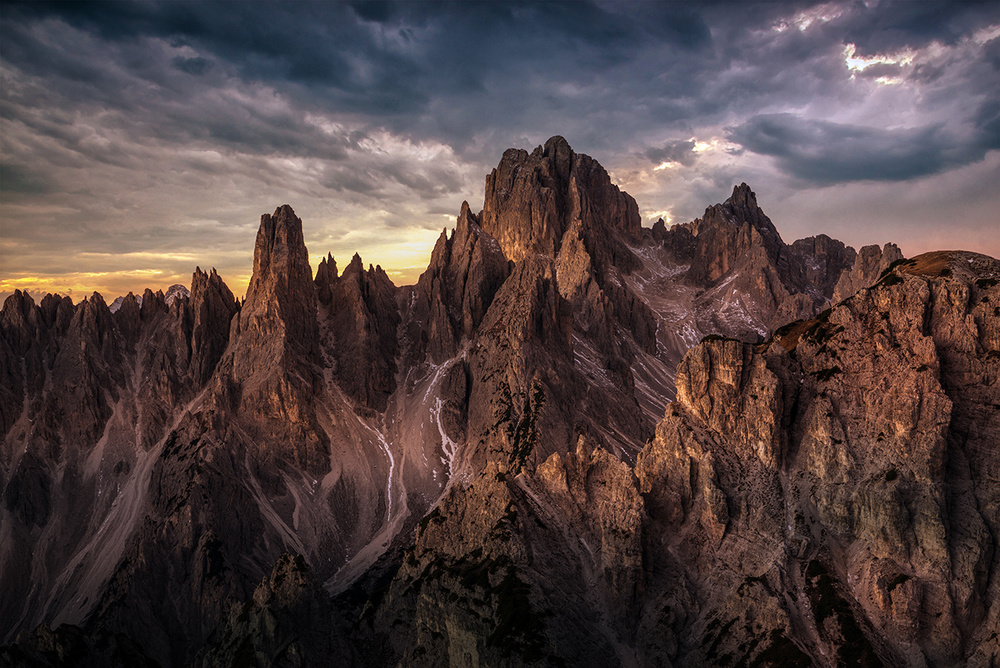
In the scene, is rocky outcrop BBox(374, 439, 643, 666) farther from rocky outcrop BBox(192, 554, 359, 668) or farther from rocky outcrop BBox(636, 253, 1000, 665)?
rocky outcrop BBox(192, 554, 359, 668)

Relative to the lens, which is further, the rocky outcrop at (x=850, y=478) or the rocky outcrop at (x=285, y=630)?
the rocky outcrop at (x=285, y=630)

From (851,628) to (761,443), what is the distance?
26662mm

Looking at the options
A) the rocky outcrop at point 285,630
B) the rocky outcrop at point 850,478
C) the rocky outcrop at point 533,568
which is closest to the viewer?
the rocky outcrop at point 850,478

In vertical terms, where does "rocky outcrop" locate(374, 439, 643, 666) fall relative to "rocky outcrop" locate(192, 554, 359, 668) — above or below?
above

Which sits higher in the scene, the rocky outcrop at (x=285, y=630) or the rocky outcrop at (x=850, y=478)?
the rocky outcrop at (x=850, y=478)

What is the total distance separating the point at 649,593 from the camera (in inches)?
3890

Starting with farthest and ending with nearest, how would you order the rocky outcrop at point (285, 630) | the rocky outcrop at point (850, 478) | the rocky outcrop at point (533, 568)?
the rocky outcrop at point (285, 630)
the rocky outcrop at point (533, 568)
the rocky outcrop at point (850, 478)

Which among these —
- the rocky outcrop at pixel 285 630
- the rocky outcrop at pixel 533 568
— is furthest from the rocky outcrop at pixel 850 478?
the rocky outcrop at pixel 285 630

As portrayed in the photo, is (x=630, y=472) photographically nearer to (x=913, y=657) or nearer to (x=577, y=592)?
(x=577, y=592)

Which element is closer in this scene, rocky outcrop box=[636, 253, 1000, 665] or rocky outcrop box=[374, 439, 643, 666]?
rocky outcrop box=[636, 253, 1000, 665]

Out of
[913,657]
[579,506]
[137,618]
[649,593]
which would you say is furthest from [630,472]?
[137,618]

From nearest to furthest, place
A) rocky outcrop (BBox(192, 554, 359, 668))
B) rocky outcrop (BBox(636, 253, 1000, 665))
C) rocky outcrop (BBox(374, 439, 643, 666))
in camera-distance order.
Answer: rocky outcrop (BBox(636, 253, 1000, 665))
rocky outcrop (BBox(374, 439, 643, 666))
rocky outcrop (BBox(192, 554, 359, 668))

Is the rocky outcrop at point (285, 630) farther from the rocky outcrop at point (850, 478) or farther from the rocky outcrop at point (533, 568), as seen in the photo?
the rocky outcrop at point (850, 478)

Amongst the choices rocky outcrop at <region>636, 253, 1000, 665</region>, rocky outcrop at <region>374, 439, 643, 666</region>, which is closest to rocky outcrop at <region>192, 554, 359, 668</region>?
rocky outcrop at <region>374, 439, 643, 666</region>
